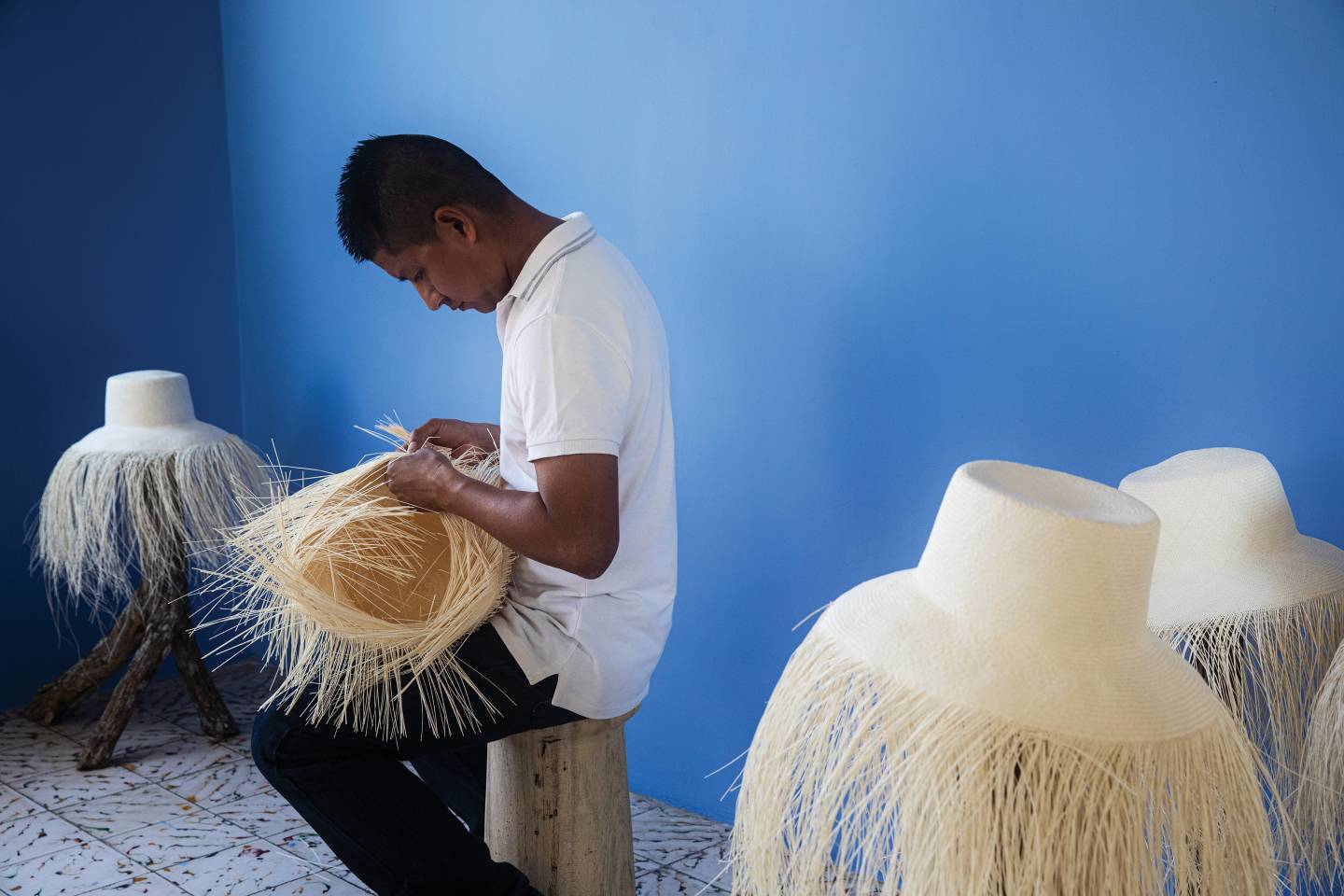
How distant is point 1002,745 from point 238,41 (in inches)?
129

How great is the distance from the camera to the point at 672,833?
2.54 meters

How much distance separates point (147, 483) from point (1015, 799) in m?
2.44

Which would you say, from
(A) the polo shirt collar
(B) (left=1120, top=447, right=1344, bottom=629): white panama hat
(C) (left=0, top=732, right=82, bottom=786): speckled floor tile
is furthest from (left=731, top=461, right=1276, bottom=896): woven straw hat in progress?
(C) (left=0, top=732, right=82, bottom=786): speckled floor tile

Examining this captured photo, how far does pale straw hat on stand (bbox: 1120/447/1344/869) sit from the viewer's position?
55.2 inches

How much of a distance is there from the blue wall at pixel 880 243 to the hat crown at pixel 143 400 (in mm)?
536

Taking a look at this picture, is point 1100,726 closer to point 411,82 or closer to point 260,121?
point 411,82

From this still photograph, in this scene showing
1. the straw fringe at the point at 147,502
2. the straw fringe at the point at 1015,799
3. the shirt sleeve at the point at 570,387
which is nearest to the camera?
the straw fringe at the point at 1015,799

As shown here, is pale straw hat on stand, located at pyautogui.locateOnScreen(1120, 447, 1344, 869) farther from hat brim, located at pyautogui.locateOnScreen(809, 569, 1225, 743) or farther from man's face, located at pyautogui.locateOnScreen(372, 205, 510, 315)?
man's face, located at pyautogui.locateOnScreen(372, 205, 510, 315)

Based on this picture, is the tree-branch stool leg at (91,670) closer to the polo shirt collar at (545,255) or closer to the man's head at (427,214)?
the man's head at (427,214)

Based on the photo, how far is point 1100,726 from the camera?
41.3 inches

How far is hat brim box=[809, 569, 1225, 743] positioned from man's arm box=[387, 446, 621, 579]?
508 millimetres

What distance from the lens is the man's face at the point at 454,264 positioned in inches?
68.8

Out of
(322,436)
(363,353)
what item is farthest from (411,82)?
(322,436)

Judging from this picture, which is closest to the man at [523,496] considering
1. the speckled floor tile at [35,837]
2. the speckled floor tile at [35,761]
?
the speckled floor tile at [35,837]
